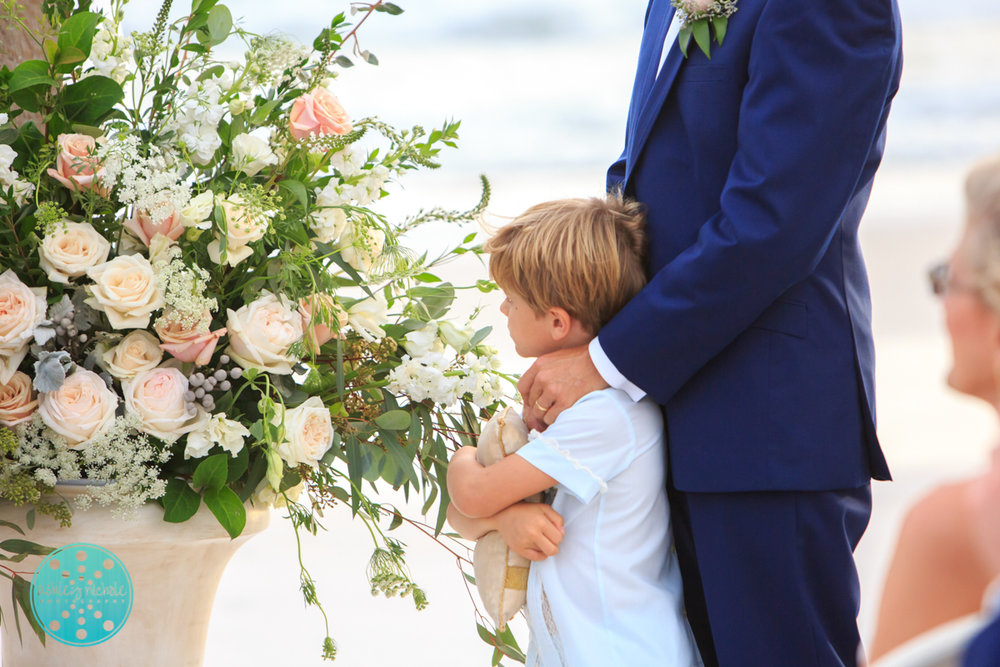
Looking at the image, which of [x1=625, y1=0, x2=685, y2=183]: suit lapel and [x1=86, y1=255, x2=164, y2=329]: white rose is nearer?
[x1=86, y1=255, x2=164, y2=329]: white rose

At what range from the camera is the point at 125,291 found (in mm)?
1161

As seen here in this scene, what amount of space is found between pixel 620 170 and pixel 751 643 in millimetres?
739

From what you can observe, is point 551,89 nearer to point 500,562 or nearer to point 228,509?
point 500,562

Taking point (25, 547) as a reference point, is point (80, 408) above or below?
above

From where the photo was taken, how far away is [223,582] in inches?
123

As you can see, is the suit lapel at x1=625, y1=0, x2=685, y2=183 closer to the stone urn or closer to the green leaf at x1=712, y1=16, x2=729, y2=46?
the green leaf at x1=712, y1=16, x2=729, y2=46

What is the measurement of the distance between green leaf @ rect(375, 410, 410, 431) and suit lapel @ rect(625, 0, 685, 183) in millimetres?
466

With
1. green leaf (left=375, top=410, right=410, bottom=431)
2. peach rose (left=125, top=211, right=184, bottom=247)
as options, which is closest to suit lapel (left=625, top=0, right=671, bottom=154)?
green leaf (left=375, top=410, right=410, bottom=431)

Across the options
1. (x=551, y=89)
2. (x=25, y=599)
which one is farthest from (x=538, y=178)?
(x=25, y=599)

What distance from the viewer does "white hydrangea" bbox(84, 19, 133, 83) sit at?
128 centimetres

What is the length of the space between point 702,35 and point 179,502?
34.3 inches

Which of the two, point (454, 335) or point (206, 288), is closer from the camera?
point (206, 288)

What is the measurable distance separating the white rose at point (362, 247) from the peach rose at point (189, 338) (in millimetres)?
209

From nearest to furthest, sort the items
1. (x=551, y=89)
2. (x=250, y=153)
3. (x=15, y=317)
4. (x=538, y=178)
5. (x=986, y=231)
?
1. (x=986, y=231)
2. (x=15, y=317)
3. (x=250, y=153)
4. (x=538, y=178)
5. (x=551, y=89)
